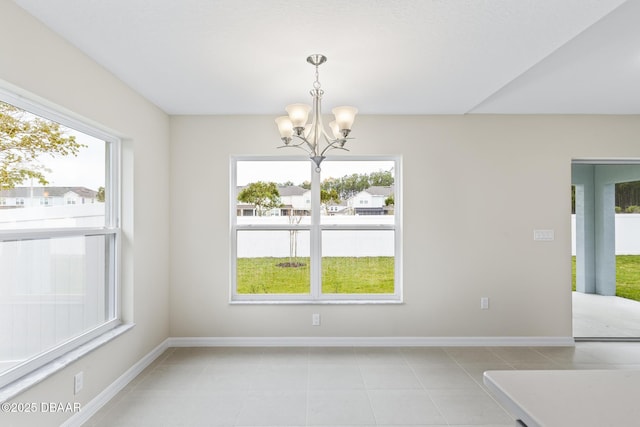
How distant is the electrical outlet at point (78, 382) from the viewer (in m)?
2.37

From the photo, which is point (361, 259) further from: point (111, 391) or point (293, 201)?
point (111, 391)

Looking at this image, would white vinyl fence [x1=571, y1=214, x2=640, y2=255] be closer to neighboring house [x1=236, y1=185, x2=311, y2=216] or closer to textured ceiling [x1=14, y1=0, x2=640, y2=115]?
textured ceiling [x1=14, y1=0, x2=640, y2=115]

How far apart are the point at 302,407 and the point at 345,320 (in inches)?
53.4

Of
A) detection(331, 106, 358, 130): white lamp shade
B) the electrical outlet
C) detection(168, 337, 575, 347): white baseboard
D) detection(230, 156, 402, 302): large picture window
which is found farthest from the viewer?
detection(230, 156, 402, 302): large picture window

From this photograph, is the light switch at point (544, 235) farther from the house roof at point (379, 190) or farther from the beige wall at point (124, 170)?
the beige wall at point (124, 170)

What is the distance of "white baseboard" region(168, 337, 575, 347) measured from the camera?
3889 millimetres

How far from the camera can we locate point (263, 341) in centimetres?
389

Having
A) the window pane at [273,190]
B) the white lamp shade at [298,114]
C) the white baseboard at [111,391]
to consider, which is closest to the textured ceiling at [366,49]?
the white lamp shade at [298,114]

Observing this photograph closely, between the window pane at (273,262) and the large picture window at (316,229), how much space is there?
1 cm

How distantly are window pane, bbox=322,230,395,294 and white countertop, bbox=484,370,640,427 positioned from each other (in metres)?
2.91

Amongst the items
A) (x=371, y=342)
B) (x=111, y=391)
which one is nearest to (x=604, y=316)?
(x=371, y=342)

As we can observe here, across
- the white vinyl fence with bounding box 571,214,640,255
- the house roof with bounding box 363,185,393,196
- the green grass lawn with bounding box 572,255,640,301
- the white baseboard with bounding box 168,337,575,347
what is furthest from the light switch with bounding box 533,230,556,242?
the house roof with bounding box 363,185,393,196

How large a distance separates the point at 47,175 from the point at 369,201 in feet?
9.48

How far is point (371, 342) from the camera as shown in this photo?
12.8 feet
